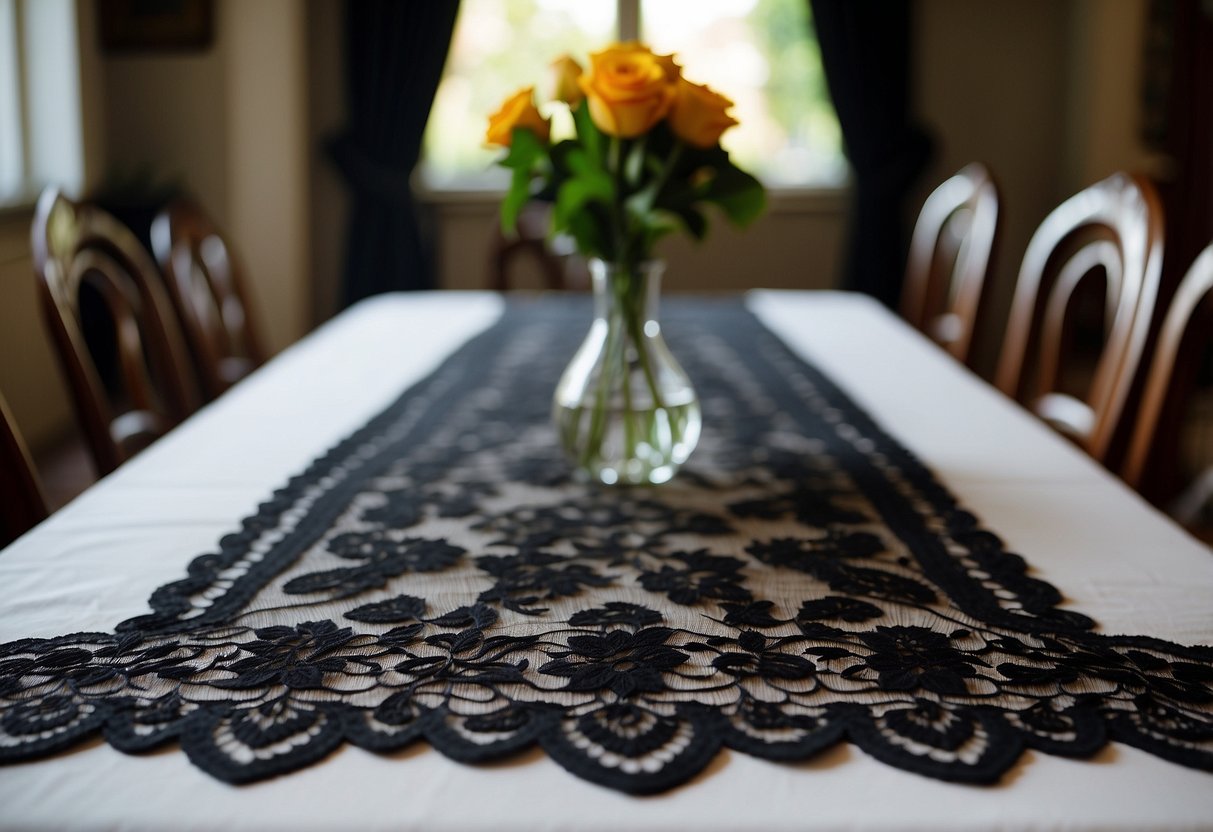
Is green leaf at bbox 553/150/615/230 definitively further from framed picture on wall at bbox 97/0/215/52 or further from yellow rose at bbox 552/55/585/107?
framed picture on wall at bbox 97/0/215/52

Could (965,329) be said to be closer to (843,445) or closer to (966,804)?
(843,445)

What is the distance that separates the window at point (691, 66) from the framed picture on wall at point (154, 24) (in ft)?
2.90

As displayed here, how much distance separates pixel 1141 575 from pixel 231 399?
3.80 ft

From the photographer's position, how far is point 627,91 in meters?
1.18

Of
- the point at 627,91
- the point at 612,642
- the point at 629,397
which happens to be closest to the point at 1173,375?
the point at 629,397

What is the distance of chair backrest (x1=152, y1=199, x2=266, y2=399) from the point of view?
83.7 inches

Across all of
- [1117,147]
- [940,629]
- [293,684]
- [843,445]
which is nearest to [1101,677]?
[940,629]

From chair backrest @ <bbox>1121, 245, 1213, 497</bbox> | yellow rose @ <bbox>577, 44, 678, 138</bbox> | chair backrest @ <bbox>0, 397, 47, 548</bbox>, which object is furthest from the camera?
chair backrest @ <bbox>1121, 245, 1213, 497</bbox>

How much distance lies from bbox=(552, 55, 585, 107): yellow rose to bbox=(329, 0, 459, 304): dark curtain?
11.6 ft

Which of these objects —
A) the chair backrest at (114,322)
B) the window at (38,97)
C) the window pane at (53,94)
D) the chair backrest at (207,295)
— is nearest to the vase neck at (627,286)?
the chair backrest at (114,322)

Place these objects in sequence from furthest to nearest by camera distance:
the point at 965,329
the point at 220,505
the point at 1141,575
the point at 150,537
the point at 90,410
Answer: the point at 965,329 → the point at 90,410 → the point at 220,505 → the point at 150,537 → the point at 1141,575

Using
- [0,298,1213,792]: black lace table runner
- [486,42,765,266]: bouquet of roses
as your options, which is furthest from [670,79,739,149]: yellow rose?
[0,298,1213,792]: black lace table runner

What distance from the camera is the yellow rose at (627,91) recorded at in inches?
46.6

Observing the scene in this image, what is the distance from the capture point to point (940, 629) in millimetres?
958
